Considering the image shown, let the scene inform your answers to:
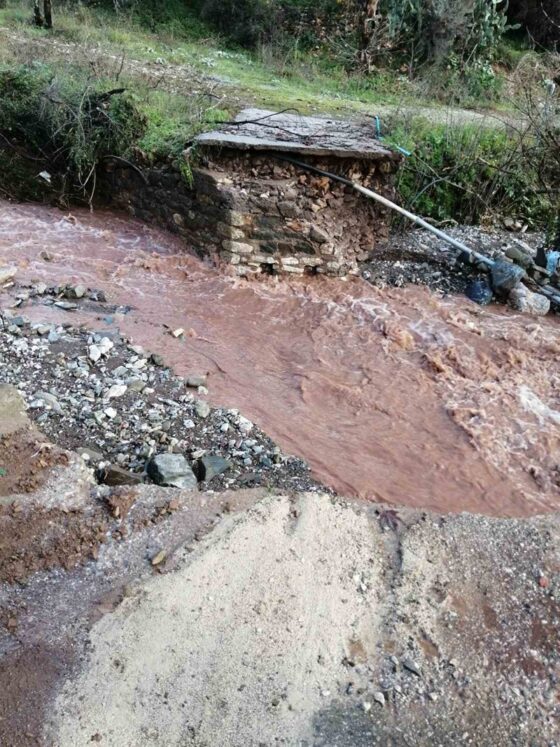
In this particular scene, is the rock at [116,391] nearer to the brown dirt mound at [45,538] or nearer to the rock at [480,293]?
the brown dirt mound at [45,538]

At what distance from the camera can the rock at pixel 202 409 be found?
4961mm

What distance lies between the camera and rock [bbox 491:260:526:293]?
747 centimetres

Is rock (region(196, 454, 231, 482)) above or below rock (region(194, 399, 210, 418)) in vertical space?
above

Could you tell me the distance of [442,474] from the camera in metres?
4.81

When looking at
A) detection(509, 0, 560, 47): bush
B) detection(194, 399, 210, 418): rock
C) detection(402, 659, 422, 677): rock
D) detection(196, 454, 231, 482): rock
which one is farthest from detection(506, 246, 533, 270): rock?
detection(509, 0, 560, 47): bush

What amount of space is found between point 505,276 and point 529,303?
43cm

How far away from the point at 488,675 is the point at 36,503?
8.95 ft

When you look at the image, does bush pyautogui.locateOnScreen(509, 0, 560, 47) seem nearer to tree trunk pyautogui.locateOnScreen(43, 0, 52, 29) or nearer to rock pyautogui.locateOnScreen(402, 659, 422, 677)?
tree trunk pyautogui.locateOnScreen(43, 0, 52, 29)

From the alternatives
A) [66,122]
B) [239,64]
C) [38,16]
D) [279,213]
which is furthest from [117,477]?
[38,16]

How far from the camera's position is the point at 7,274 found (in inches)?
277

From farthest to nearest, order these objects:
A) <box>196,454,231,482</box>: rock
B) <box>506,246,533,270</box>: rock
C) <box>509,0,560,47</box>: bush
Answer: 1. <box>509,0,560,47</box>: bush
2. <box>506,246,533,270</box>: rock
3. <box>196,454,231,482</box>: rock

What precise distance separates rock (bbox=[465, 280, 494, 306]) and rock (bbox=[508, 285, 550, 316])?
295mm

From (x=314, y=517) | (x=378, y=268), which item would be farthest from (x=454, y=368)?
(x=314, y=517)

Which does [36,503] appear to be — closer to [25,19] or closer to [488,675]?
[488,675]
